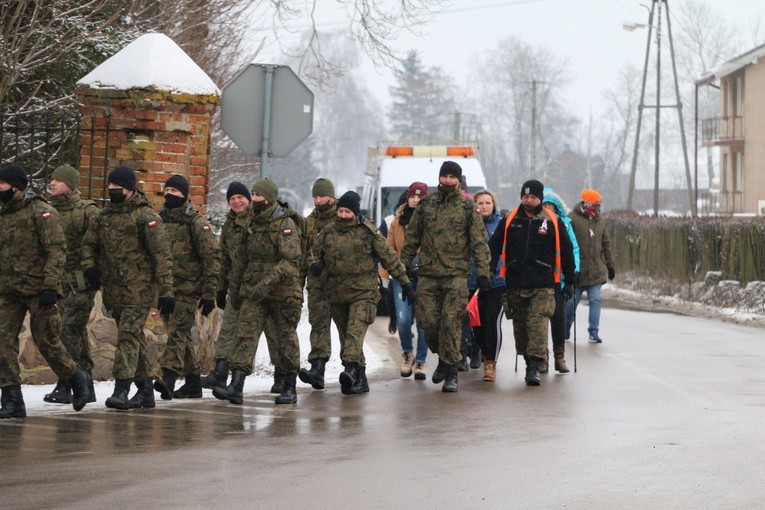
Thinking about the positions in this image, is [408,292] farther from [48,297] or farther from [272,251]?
[48,297]

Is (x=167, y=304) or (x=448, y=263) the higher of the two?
(x=448, y=263)

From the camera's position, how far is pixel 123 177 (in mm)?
10531

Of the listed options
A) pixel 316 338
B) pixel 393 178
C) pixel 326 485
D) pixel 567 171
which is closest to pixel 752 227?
pixel 393 178

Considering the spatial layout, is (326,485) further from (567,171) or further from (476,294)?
(567,171)

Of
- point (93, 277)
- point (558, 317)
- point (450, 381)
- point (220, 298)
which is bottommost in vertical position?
point (450, 381)

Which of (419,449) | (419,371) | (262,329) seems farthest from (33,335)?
(419,371)

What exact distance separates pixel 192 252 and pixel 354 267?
1.38 metres

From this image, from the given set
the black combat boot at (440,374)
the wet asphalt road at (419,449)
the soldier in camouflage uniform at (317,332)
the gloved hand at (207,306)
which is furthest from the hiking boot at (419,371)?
the gloved hand at (207,306)

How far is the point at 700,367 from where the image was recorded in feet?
46.2

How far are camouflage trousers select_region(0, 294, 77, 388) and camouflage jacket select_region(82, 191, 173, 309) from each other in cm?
52

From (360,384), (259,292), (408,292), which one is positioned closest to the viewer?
(259,292)

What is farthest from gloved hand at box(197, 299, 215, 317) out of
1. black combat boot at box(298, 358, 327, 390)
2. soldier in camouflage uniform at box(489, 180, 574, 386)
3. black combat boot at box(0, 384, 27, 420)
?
Result: soldier in camouflage uniform at box(489, 180, 574, 386)

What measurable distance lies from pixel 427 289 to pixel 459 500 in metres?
5.34

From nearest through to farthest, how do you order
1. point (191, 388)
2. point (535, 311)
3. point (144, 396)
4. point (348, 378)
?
point (144, 396)
point (191, 388)
point (348, 378)
point (535, 311)
